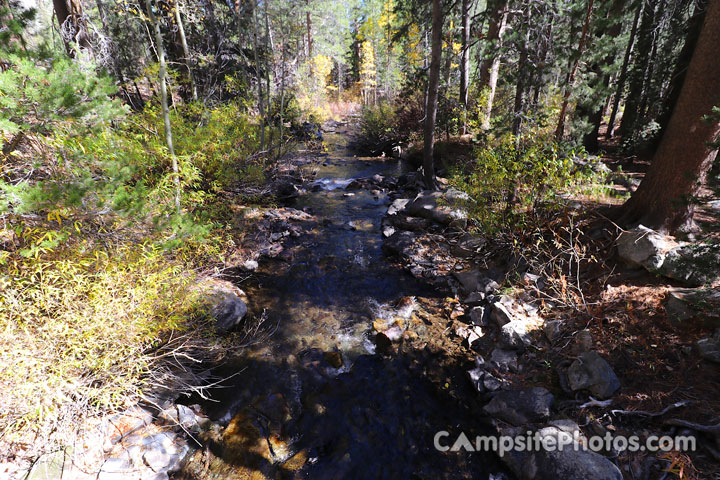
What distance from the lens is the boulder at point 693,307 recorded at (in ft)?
13.1

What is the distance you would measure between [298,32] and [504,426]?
16.7 metres

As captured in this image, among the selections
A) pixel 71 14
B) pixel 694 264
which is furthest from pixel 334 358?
pixel 71 14

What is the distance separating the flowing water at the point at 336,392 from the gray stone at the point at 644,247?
11.3 feet

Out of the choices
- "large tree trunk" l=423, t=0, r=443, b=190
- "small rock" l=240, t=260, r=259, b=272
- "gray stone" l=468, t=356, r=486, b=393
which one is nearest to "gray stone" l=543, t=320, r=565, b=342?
"gray stone" l=468, t=356, r=486, b=393

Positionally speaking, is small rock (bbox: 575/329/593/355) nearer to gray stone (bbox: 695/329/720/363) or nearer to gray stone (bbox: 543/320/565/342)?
gray stone (bbox: 543/320/565/342)

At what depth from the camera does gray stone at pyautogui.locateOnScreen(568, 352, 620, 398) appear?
4129mm

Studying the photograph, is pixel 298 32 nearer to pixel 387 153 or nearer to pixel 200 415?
pixel 387 153

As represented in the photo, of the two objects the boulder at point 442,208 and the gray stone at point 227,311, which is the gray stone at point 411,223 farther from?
the gray stone at point 227,311

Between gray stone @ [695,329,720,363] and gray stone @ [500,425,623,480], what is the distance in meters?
1.90

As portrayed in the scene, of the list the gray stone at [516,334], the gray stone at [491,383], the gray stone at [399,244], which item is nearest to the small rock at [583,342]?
the gray stone at [516,334]

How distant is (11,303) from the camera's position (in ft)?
11.3

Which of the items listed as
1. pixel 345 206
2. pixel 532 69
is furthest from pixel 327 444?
pixel 532 69

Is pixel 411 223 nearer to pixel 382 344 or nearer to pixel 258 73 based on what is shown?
pixel 382 344

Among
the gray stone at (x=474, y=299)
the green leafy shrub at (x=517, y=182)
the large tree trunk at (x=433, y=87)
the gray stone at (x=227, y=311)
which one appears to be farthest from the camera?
the large tree trunk at (x=433, y=87)
